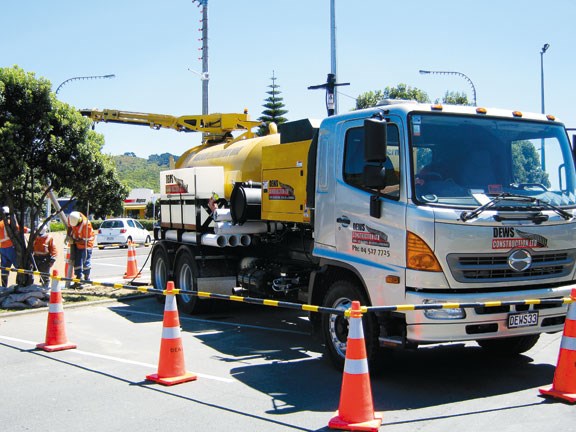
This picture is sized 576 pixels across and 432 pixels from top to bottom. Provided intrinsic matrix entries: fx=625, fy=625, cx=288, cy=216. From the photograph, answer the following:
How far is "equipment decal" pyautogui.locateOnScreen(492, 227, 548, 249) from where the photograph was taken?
6.04m

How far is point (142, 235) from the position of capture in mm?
33781

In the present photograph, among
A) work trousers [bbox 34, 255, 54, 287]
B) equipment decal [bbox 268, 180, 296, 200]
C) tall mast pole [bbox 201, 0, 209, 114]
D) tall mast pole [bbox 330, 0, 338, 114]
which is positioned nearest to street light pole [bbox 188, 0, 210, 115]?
tall mast pole [bbox 201, 0, 209, 114]

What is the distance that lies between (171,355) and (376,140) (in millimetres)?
3087

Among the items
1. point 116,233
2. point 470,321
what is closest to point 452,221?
point 470,321

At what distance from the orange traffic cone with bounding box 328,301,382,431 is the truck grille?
133 centimetres

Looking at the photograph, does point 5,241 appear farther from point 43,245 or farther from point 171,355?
point 171,355

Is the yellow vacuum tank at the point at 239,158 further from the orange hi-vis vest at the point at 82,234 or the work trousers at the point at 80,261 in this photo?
the work trousers at the point at 80,261

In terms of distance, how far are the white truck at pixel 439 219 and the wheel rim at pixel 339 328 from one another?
0.01 metres

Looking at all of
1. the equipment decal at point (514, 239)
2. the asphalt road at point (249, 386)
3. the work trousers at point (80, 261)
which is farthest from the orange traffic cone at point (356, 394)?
the work trousers at point (80, 261)

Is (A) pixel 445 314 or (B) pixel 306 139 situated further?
(B) pixel 306 139

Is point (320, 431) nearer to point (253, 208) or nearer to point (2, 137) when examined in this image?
point (253, 208)

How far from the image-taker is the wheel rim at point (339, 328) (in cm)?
684

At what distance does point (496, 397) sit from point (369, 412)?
1.61 metres

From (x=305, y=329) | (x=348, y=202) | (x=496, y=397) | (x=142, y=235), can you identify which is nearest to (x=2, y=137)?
(x=305, y=329)
